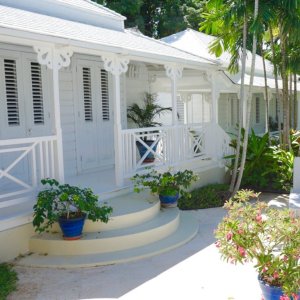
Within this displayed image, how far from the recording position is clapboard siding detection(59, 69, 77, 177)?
925 cm

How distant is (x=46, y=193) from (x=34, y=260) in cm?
97

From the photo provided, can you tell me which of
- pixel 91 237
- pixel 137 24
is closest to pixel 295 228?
pixel 91 237

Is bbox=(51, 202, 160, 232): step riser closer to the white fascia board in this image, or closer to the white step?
the white step

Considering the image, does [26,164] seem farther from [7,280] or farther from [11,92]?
[7,280]

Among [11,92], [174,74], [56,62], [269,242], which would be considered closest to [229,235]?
[269,242]

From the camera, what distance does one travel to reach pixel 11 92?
316 inches

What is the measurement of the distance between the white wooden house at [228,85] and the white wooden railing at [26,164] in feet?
18.7

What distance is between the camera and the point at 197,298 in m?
4.93

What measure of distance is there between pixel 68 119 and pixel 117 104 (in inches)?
66.5

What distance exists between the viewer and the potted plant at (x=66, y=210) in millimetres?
6070

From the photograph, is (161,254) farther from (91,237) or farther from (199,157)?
(199,157)

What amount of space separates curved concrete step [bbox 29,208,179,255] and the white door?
11.1 ft

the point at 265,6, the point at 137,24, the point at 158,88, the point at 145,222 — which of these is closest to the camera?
the point at 145,222

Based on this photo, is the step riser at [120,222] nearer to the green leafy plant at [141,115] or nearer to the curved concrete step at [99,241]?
the curved concrete step at [99,241]
